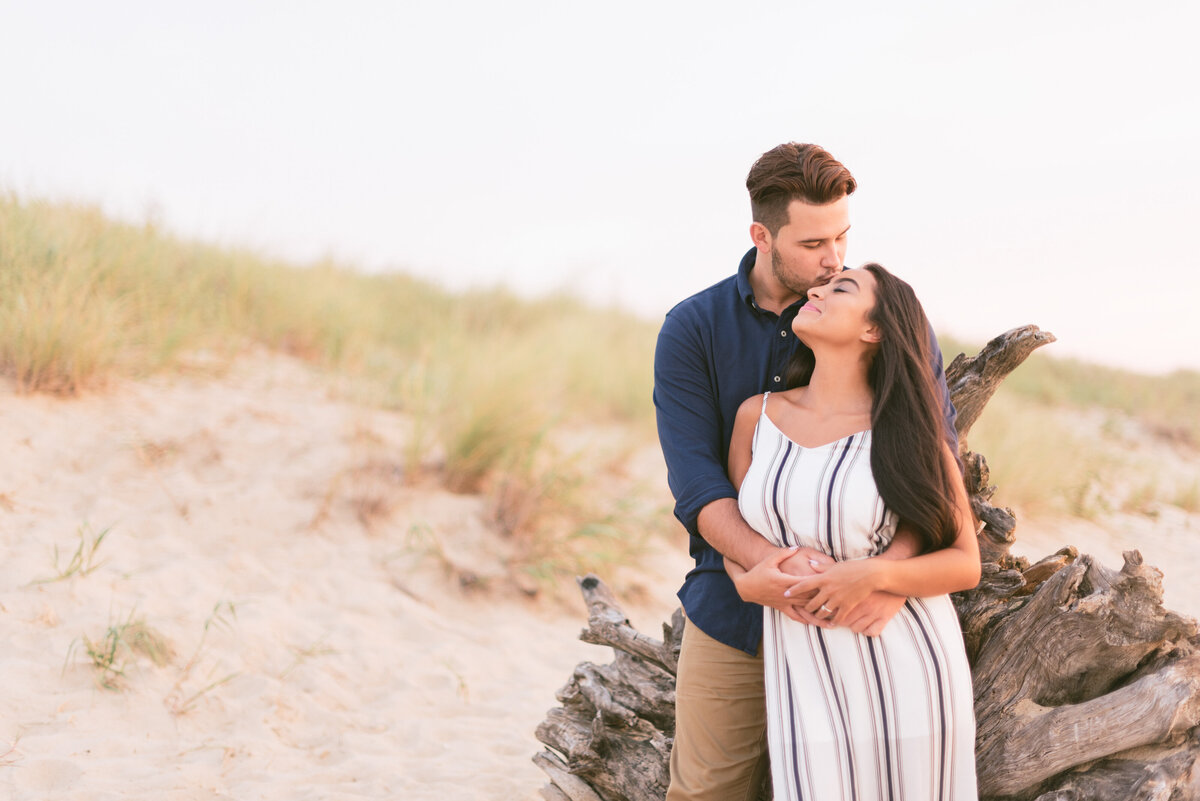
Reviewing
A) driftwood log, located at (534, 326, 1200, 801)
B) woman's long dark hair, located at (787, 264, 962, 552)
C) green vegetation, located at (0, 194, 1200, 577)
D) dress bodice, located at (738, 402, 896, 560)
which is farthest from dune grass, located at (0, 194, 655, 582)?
woman's long dark hair, located at (787, 264, 962, 552)

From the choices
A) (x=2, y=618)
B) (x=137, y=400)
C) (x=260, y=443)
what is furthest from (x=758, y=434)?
(x=137, y=400)

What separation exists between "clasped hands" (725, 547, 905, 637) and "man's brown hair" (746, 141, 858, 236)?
1.10 meters

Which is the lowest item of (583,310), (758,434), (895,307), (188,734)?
(188,734)

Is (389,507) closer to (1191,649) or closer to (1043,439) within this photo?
(1191,649)

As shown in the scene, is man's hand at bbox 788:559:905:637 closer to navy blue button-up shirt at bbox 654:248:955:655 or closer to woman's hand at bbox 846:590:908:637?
woman's hand at bbox 846:590:908:637

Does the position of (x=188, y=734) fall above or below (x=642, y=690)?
below

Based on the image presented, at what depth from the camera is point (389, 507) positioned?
22.3 feet

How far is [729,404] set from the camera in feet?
10.00

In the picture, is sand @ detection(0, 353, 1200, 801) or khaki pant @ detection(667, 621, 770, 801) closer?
khaki pant @ detection(667, 621, 770, 801)

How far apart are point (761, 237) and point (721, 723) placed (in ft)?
5.09

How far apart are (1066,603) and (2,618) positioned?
16.5ft

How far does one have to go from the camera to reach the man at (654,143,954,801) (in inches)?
112

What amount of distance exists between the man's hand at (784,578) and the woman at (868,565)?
2 centimetres

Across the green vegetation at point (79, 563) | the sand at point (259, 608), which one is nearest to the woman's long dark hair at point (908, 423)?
the sand at point (259, 608)
